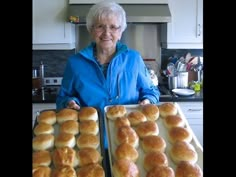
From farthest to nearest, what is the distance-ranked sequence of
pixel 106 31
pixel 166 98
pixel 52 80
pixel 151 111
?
pixel 52 80
pixel 166 98
pixel 106 31
pixel 151 111

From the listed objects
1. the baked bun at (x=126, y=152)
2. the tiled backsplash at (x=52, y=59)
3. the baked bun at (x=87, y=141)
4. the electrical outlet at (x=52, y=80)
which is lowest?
the baked bun at (x=126, y=152)

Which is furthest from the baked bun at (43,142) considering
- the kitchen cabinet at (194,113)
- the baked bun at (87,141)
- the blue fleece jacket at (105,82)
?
the kitchen cabinet at (194,113)

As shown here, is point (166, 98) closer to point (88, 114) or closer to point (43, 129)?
point (88, 114)

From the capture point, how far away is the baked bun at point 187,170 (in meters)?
0.99

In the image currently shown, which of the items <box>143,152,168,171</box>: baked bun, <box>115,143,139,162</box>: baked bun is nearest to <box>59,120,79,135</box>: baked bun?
<box>115,143,139,162</box>: baked bun

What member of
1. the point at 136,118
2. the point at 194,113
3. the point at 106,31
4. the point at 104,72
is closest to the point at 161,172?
the point at 136,118

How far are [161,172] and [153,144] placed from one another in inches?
7.5

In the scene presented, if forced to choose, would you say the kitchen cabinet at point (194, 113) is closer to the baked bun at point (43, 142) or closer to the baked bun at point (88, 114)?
the baked bun at point (88, 114)

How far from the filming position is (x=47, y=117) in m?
1.39

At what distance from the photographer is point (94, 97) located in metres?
1.54

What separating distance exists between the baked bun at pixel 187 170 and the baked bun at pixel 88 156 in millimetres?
288

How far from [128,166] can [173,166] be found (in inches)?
6.8
